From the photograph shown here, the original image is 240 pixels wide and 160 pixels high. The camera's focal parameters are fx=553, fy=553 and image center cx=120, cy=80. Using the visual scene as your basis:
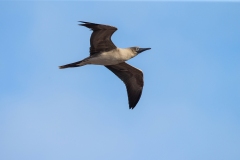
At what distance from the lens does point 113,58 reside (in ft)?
67.1

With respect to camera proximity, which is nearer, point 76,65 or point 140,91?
point 76,65

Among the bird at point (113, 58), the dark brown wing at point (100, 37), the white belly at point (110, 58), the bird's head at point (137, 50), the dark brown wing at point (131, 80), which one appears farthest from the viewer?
the dark brown wing at point (131, 80)

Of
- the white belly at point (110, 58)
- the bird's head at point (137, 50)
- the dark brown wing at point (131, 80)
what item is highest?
the bird's head at point (137, 50)

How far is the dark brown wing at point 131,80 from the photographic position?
2233 cm

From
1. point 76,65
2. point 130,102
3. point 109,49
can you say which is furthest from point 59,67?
point 130,102

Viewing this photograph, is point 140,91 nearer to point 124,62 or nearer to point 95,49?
point 124,62

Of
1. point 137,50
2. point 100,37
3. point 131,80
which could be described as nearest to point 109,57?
point 100,37

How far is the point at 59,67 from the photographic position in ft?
67.6

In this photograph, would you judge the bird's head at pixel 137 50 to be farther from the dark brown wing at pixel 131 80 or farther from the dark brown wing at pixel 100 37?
the dark brown wing at pixel 131 80

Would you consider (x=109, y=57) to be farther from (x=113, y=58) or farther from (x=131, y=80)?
(x=131, y=80)

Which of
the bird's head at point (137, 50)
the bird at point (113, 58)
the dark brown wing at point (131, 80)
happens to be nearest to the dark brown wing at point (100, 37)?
the bird at point (113, 58)

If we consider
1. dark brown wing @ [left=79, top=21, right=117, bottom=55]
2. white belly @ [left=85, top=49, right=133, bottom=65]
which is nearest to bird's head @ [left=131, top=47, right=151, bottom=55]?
white belly @ [left=85, top=49, right=133, bottom=65]

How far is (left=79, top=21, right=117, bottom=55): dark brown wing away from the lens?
19206 mm

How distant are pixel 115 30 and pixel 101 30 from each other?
494 mm
